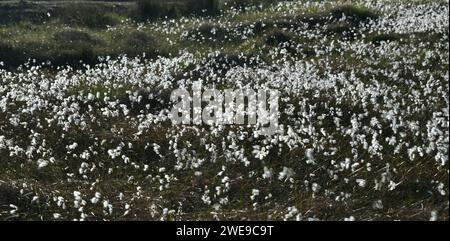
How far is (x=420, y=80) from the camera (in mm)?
12680

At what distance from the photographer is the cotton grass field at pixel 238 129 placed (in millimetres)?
8172

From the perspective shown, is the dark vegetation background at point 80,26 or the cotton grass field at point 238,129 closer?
the cotton grass field at point 238,129

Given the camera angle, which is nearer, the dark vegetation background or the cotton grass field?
the cotton grass field

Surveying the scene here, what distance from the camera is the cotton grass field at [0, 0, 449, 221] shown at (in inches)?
322

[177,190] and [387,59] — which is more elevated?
[387,59]

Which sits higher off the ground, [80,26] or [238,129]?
[80,26]

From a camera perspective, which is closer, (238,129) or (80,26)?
(238,129)

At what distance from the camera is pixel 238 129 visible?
10398 millimetres

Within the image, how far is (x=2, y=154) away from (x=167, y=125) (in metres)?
3.09

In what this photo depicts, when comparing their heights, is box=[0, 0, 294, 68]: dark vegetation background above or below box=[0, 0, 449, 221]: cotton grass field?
above

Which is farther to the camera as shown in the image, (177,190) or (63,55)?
(63,55)

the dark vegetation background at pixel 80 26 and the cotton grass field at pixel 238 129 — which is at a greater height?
the dark vegetation background at pixel 80 26
